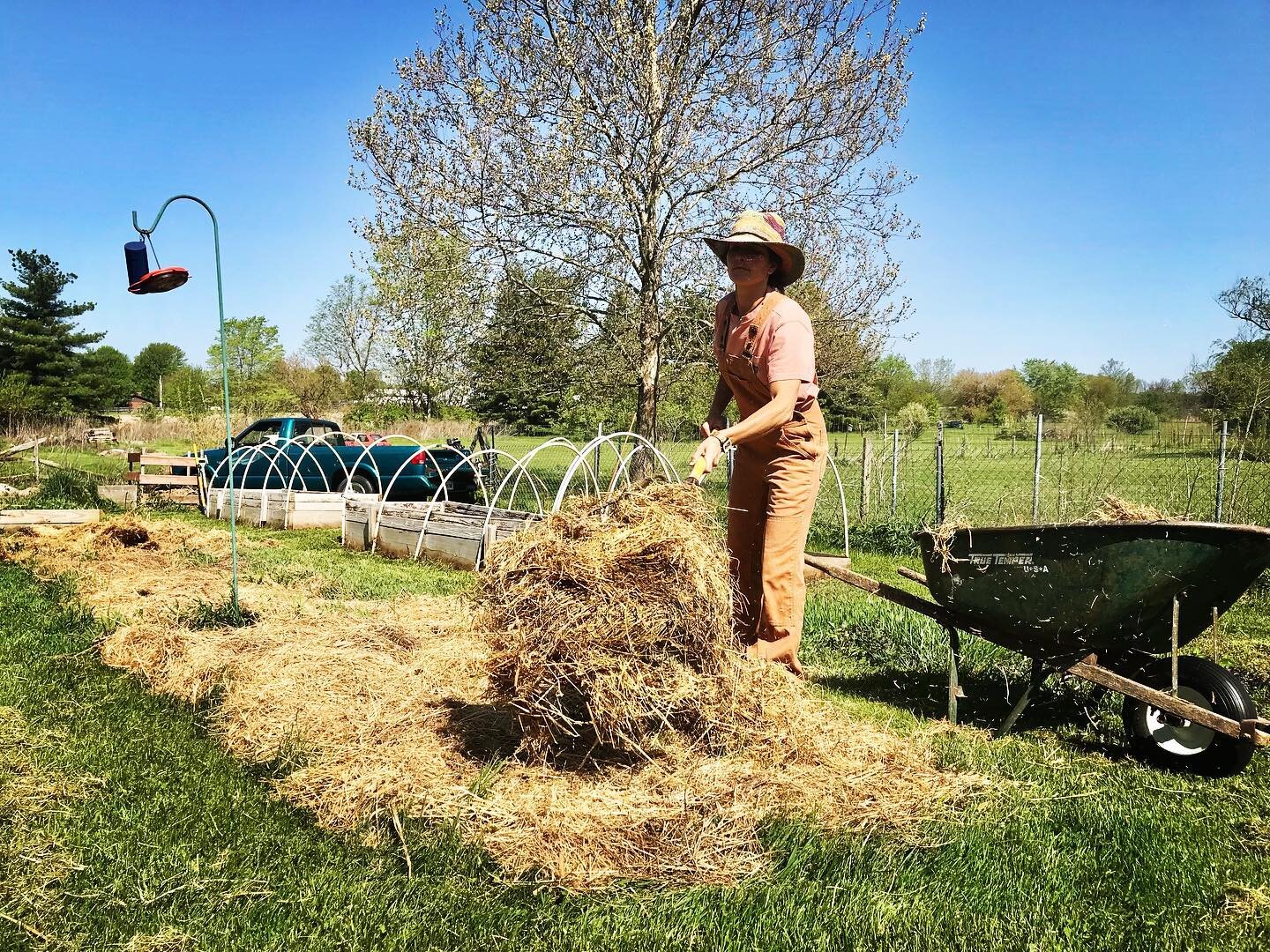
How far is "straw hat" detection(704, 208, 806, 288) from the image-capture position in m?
3.95

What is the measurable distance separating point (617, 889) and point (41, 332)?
4259 cm

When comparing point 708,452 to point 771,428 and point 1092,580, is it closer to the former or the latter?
point 771,428

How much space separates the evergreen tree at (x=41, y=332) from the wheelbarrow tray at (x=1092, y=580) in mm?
39883

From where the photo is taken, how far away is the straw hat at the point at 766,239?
13.0ft

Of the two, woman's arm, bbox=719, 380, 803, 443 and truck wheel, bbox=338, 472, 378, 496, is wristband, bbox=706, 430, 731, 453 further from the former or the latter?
truck wheel, bbox=338, 472, 378, 496

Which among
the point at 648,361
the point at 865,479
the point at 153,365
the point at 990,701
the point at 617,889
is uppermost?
the point at 153,365

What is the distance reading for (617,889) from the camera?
2.70 meters

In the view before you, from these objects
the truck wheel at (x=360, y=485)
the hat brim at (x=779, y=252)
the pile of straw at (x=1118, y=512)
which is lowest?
the truck wheel at (x=360, y=485)

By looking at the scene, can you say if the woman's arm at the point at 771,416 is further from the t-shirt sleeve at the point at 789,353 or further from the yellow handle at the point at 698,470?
the yellow handle at the point at 698,470

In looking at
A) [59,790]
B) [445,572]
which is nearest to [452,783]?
[59,790]

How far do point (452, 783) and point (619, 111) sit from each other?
32.9 ft

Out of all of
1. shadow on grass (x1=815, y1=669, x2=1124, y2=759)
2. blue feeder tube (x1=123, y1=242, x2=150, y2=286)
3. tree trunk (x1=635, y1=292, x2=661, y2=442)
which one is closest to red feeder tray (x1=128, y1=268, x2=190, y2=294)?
blue feeder tube (x1=123, y1=242, x2=150, y2=286)

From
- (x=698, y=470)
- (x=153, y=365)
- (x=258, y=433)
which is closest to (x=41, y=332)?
(x=258, y=433)

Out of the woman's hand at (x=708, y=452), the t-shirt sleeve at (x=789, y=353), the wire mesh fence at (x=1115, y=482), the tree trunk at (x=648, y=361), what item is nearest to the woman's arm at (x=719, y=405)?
the t-shirt sleeve at (x=789, y=353)
